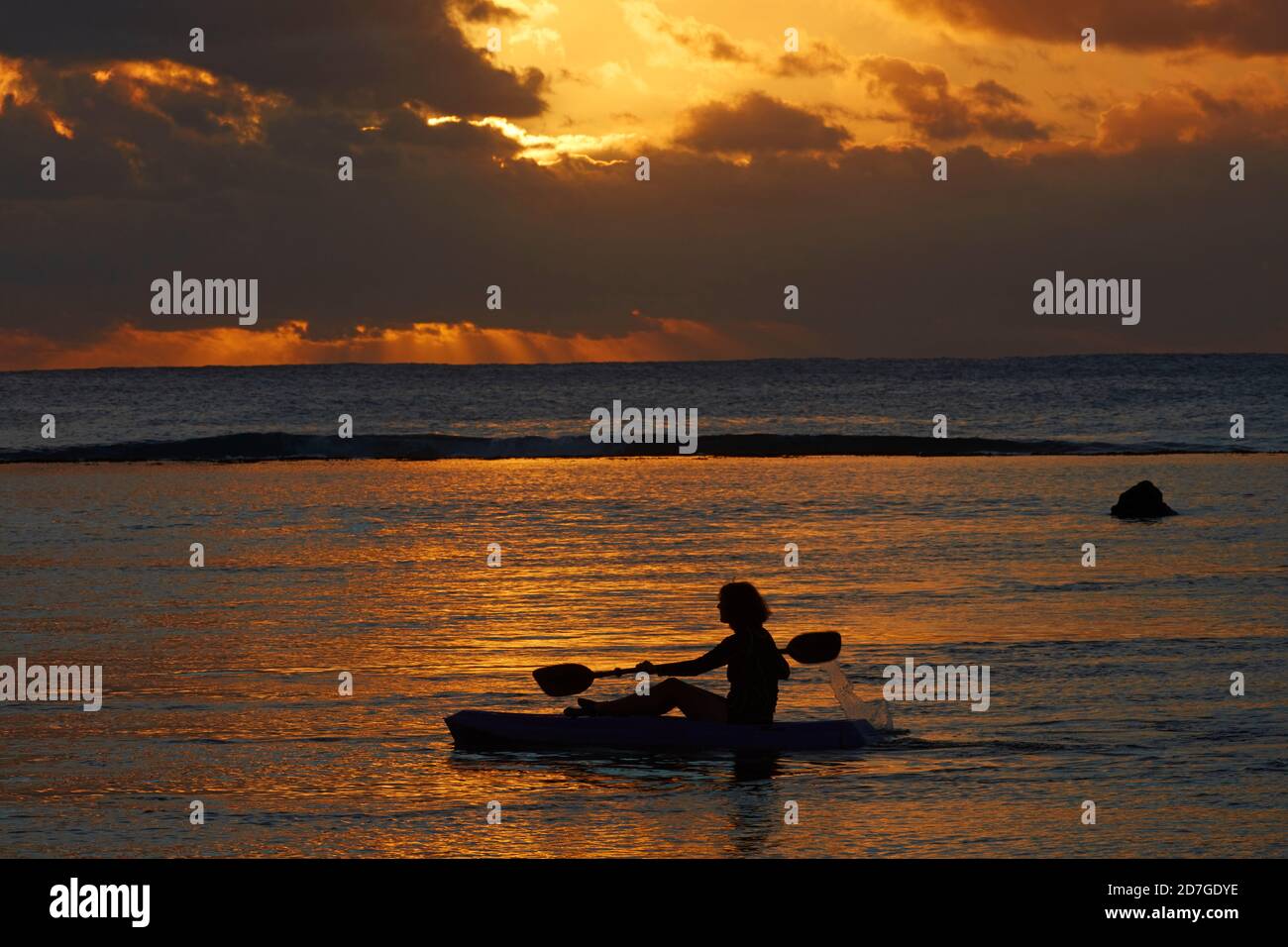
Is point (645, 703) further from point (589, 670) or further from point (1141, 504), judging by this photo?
point (1141, 504)

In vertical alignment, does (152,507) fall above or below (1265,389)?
below

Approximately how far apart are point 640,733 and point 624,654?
143 inches

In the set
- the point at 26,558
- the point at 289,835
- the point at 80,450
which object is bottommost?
the point at 289,835

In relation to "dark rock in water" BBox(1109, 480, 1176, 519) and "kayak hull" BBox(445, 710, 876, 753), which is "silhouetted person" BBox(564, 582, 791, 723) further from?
"dark rock in water" BBox(1109, 480, 1176, 519)

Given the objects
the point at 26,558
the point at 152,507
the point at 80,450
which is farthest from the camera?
the point at 80,450

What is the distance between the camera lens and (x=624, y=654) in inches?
692

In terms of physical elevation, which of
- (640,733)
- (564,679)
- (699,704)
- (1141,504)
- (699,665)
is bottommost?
(640,733)

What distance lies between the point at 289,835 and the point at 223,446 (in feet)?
179

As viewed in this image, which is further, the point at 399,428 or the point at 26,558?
the point at 399,428

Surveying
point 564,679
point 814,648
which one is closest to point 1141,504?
point 814,648
